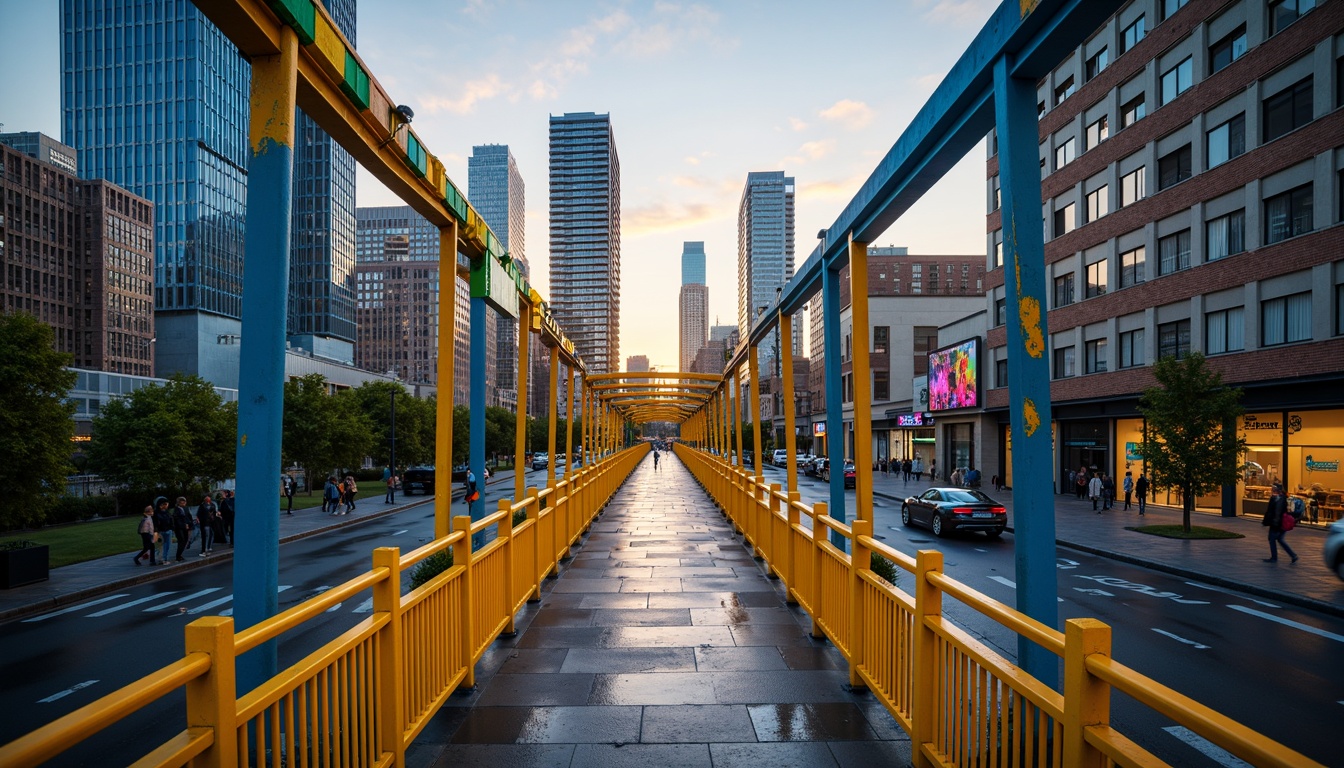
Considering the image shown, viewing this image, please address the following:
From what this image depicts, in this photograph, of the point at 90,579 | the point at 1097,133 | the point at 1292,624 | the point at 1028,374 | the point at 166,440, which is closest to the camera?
the point at 1028,374

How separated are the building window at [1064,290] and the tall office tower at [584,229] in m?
153

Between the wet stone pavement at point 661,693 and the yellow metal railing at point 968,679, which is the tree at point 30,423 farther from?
the yellow metal railing at point 968,679

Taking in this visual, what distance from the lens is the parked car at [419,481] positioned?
1502 inches

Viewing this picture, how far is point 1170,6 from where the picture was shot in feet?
83.3

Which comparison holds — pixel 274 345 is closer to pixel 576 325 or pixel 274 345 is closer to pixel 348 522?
pixel 348 522

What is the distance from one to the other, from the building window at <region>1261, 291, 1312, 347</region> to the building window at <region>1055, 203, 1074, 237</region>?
10639 millimetres

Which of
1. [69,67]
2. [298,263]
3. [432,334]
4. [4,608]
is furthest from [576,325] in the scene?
[4,608]

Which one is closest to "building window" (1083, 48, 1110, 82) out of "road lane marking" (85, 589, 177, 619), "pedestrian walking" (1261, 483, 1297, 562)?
"pedestrian walking" (1261, 483, 1297, 562)

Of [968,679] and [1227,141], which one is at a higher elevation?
[1227,141]

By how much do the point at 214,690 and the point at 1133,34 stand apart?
114 feet

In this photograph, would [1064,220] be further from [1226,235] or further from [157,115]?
[157,115]

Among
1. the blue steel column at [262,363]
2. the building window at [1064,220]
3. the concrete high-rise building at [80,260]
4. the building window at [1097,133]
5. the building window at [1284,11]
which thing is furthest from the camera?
the concrete high-rise building at [80,260]

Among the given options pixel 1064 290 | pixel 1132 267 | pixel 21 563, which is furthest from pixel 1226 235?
pixel 21 563

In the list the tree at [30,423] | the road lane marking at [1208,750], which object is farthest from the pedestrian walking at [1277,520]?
the tree at [30,423]
